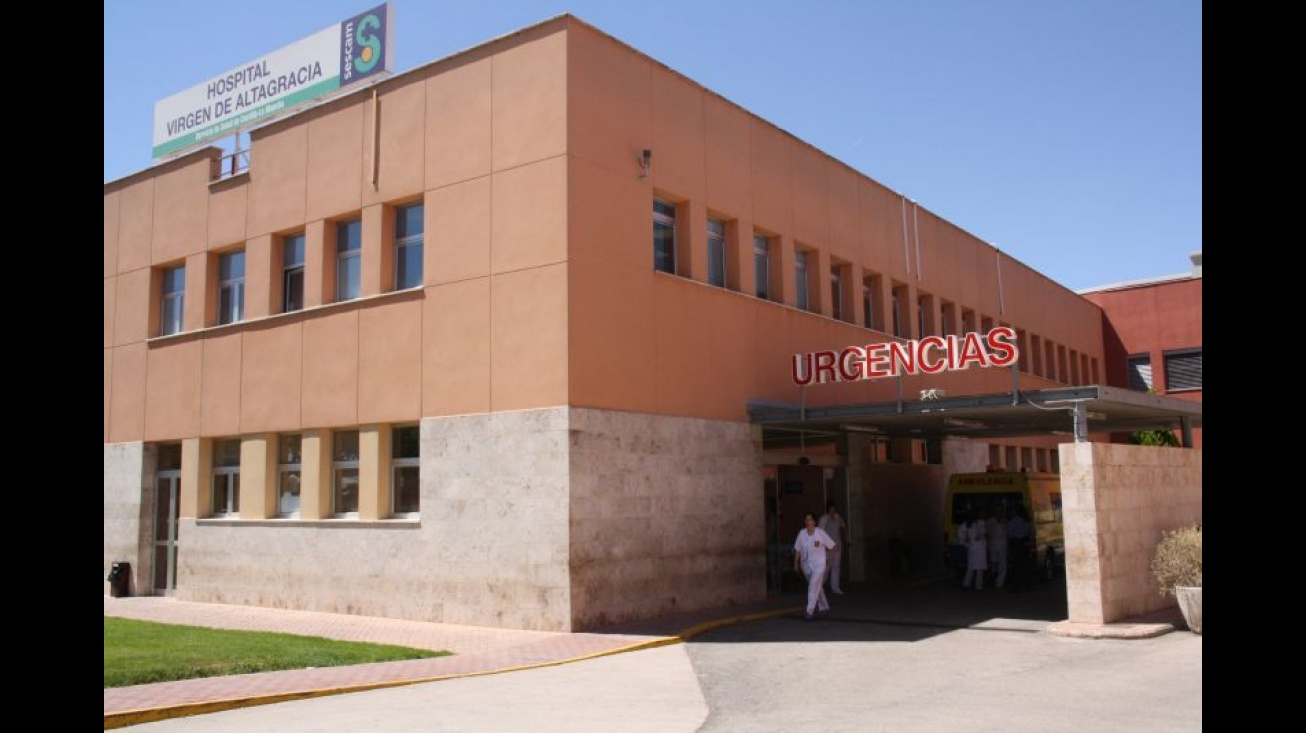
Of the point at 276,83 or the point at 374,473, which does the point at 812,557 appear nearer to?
the point at 374,473

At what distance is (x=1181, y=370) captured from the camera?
40875 mm

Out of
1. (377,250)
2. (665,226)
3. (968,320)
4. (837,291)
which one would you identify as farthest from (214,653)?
(968,320)

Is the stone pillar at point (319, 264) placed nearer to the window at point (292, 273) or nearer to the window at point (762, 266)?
the window at point (292, 273)

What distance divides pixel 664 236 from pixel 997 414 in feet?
22.6

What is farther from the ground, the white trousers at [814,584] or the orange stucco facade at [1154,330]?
the orange stucco facade at [1154,330]

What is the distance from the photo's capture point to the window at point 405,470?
18.0 m

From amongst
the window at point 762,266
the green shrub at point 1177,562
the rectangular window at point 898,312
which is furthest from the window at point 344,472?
the rectangular window at point 898,312

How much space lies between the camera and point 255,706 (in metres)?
10.1

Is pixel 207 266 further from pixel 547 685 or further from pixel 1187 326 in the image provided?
pixel 1187 326

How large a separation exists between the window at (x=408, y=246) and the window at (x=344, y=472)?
3020 millimetres

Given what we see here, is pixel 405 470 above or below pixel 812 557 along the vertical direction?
above

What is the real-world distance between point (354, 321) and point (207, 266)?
5404 mm

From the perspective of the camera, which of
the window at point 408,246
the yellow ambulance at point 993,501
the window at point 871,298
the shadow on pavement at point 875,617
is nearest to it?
the shadow on pavement at point 875,617

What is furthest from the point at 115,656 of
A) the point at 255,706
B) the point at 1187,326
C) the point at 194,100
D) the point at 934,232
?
the point at 1187,326
